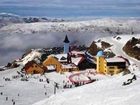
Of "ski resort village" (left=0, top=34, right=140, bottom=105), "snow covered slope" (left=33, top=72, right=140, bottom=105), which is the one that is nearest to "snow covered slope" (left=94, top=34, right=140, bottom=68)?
"ski resort village" (left=0, top=34, right=140, bottom=105)

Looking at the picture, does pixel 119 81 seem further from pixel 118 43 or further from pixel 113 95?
pixel 118 43

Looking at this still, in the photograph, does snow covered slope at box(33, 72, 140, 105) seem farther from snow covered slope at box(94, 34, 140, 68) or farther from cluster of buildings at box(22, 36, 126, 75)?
snow covered slope at box(94, 34, 140, 68)

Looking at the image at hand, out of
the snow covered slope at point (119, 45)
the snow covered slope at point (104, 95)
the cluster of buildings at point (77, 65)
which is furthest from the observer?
the snow covered slope at point (119, 45)

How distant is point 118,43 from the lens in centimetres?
10688

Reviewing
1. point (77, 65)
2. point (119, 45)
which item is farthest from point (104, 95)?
point (119, 45)

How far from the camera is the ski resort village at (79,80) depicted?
1322 inches

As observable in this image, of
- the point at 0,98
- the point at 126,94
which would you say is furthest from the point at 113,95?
the point at 0,98

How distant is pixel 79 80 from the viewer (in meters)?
70.8

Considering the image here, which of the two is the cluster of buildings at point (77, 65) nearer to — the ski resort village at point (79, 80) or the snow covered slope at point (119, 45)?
the ski resort village at point (79, 80)

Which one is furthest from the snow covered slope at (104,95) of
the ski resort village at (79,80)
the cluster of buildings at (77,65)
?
the cluster of buildings at (77,65)

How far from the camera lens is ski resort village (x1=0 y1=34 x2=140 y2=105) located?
110ft

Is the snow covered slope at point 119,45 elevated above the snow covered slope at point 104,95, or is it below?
below

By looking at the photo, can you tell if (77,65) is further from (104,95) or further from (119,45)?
(104,95)

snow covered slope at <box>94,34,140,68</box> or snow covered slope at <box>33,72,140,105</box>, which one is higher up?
snow covered slope at <box>33,72,140,105</box>
